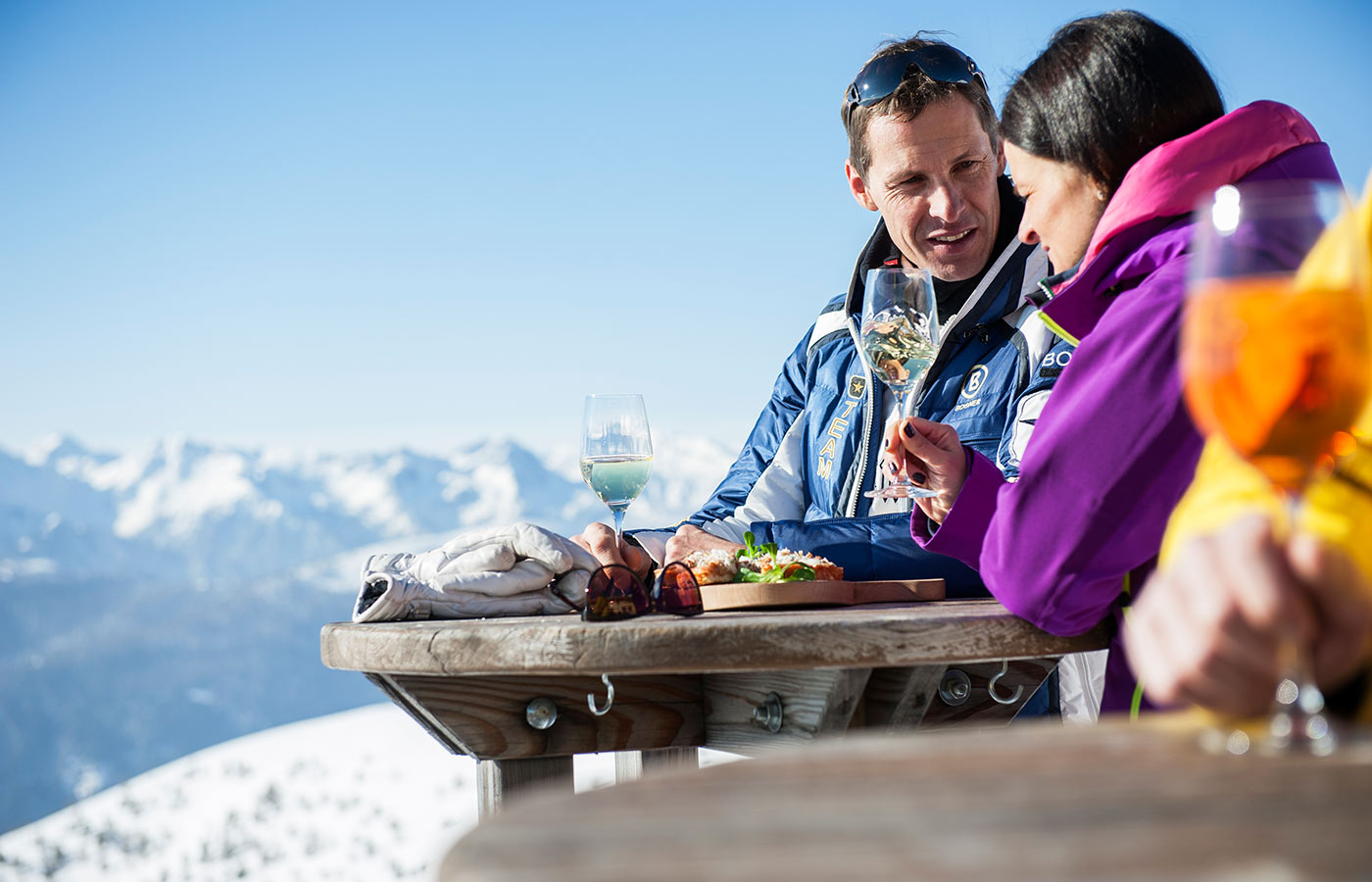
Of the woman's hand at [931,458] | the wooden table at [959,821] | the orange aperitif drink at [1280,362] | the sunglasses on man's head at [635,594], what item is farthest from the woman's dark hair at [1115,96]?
the wooden table at [959,821]

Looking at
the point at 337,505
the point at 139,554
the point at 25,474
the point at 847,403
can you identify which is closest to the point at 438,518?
the point at 337,505

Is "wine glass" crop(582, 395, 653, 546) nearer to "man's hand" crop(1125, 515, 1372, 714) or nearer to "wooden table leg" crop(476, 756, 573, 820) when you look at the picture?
"wooden table leg" crop(476, 756, 573, 820)

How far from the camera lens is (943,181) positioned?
9.09 ft

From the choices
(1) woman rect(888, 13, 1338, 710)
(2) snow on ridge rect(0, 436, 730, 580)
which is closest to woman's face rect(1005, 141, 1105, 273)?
(1) woman rect(888, 13, 1338, 710)

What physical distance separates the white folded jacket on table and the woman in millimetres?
598

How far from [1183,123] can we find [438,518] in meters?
165

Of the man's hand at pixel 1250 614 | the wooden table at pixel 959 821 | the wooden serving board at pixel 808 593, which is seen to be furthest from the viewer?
the wooden serving board at pixel 808 593

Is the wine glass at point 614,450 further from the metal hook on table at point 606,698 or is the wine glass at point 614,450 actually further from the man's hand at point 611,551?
the metal hook on table at point 606,698

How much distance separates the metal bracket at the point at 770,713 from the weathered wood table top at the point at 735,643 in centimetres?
31

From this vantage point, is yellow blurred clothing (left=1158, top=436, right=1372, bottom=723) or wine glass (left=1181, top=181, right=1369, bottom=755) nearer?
wine glass (left=1181, top=181, right=1369, bottom=755)

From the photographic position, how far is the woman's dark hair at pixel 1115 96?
166 cm

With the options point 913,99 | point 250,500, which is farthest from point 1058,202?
point 250,500

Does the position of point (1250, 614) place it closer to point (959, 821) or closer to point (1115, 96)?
point (959, 821)

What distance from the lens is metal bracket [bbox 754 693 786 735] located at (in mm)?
1851
